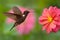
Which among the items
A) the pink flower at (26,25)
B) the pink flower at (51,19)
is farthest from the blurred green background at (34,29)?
the pink flower at (51,19)

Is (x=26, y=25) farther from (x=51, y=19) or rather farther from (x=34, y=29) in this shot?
(x=51, y=19)

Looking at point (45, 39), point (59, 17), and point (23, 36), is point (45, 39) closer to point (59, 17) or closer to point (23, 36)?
point (23, 36)

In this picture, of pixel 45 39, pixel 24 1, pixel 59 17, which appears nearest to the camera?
pixel 59 17

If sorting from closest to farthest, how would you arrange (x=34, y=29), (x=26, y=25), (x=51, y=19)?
(x=51, y=19)
(x=26, y=25)
(x=34, y=29)

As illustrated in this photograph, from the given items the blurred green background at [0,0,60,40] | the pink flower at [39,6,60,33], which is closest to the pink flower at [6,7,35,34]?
the blurred green background at [0,0,60,40]

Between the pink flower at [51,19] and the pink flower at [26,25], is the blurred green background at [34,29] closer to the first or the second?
the pink flower at [26,25]

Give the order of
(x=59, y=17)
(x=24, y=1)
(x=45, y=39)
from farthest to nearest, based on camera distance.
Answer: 1. (x=24, y=1)
2. (x=45, y=39)
3. (x=59, y=17)

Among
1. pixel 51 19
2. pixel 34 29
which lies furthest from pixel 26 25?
pixel 51 19

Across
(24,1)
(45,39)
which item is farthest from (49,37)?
(24,1)

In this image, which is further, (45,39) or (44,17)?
(45,39)

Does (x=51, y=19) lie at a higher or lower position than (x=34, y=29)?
higher
